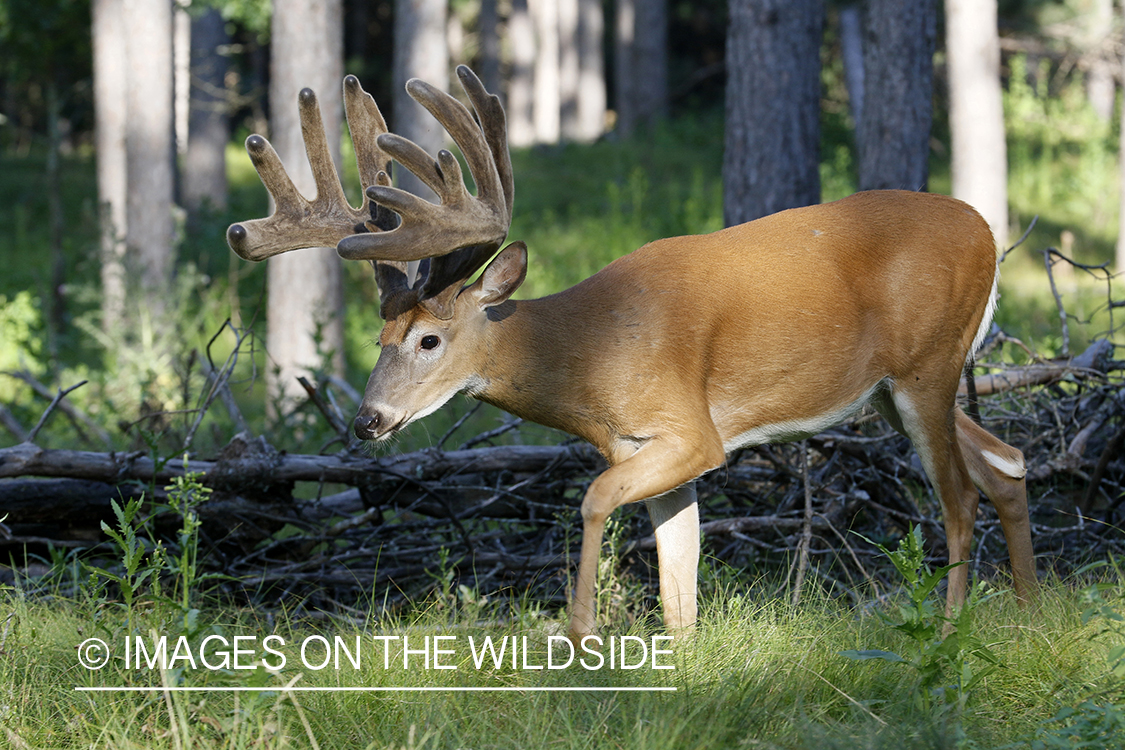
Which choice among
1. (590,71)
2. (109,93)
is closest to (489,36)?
(590,71)

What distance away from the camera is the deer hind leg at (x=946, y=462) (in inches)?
169

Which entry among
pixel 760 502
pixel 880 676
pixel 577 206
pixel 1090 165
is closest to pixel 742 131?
pixel 760 502

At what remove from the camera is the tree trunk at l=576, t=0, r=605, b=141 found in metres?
29.9

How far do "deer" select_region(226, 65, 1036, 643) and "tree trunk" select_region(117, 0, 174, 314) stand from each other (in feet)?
26.3

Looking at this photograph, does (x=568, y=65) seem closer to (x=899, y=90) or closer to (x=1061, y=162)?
(x=1061, y=162)

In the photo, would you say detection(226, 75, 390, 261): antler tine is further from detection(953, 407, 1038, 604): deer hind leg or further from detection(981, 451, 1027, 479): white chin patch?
detection(981, 451, 1027, 479): white chin patch

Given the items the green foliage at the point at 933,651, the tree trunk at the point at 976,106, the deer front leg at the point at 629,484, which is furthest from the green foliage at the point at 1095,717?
the tree trunk at the point at 976,106

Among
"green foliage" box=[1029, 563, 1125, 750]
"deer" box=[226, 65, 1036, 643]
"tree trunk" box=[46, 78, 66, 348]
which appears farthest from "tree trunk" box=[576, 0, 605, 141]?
"green foliage" box=[1029, 563, 1125, 750]

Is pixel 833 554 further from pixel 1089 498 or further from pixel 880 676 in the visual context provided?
pixel 880 676

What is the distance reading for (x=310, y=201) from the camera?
3.99 m

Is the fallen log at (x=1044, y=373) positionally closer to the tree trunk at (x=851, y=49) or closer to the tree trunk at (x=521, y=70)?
the tree trunk at (x=851, y=49)

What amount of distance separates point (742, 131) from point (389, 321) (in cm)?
388

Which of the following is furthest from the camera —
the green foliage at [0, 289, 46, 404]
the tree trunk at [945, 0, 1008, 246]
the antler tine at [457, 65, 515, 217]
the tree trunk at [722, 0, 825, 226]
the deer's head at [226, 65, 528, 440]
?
the tree trunk at [945, 0, 1008, 246]

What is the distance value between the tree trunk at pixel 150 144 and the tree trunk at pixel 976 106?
30.9 feet
